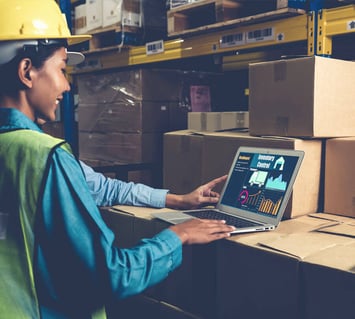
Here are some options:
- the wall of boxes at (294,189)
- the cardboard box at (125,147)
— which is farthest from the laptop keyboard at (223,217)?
the cardboard box at (125,147)

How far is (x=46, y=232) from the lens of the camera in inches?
42.7

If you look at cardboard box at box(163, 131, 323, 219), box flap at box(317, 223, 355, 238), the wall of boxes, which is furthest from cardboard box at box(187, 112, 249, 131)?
box flap at box(317, 223, 355, 238)

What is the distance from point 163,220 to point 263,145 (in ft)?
1.69

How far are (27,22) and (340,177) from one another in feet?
4.04

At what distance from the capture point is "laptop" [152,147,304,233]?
1625mm

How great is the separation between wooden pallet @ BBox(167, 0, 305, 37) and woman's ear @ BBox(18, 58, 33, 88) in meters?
1.34

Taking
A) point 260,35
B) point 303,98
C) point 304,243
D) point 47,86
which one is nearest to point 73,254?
point 47,86

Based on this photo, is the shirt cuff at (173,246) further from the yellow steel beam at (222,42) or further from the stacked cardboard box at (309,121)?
the yellow steel beam at (222,42)

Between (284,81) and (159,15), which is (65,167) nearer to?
(284,81)

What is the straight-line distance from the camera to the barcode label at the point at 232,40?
8.16ft

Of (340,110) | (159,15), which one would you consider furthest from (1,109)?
(159,15)

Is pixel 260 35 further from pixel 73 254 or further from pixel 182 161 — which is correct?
pixel 73 254

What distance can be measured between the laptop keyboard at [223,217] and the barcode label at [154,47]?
4.65ft

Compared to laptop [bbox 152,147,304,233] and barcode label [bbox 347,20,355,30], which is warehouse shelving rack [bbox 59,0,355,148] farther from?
laptop [bbox 152,147,304,233]
